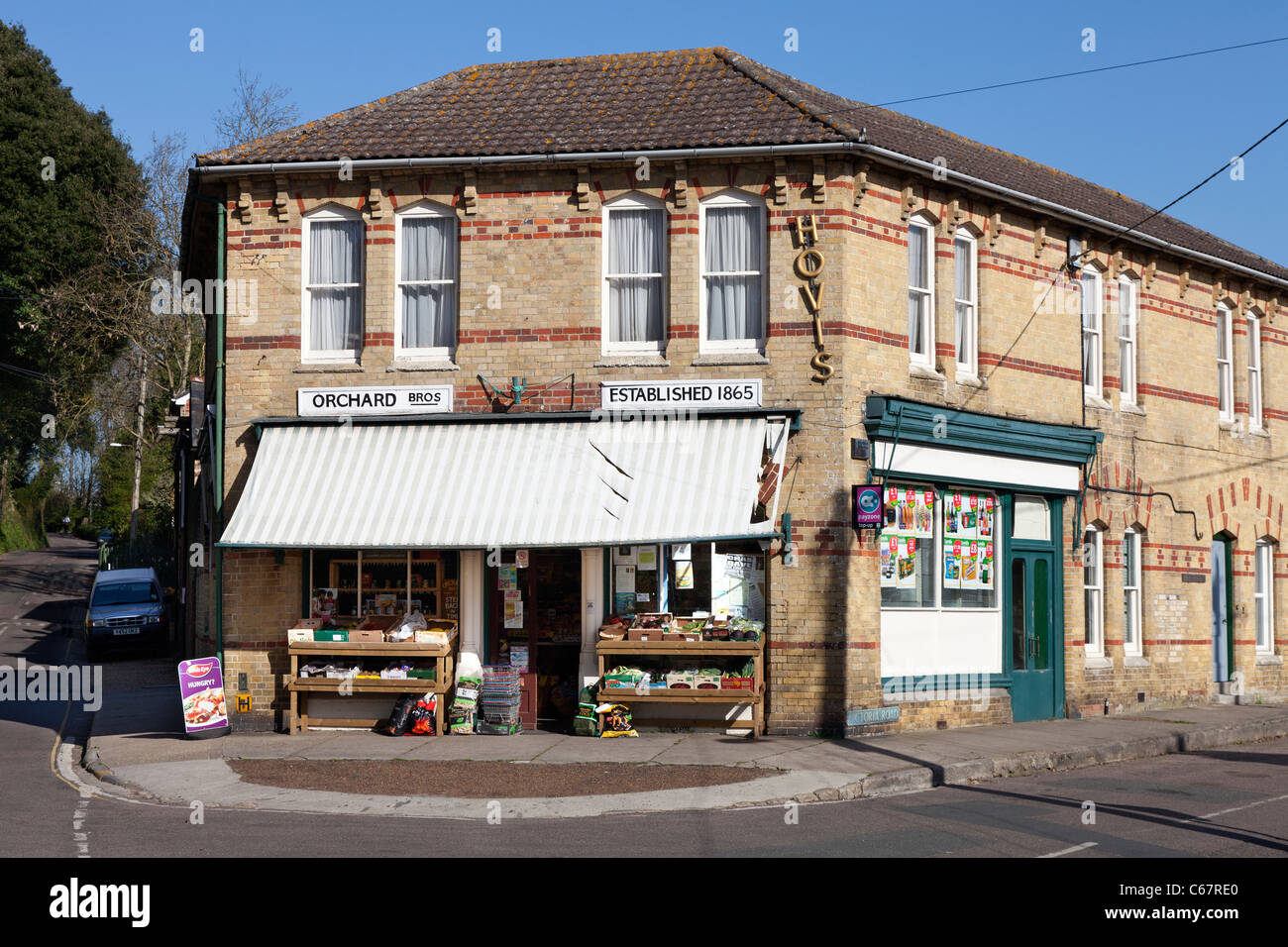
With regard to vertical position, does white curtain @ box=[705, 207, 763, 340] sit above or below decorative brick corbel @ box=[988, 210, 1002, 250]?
below

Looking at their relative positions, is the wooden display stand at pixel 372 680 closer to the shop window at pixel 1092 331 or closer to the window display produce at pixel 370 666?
the window display produce at pixel 370 666

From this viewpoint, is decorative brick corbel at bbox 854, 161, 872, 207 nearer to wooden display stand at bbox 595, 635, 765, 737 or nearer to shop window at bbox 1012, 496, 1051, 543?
shop window at bbox 1012, 496, 1051, 543

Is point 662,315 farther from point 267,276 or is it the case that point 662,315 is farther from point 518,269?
point 267,276

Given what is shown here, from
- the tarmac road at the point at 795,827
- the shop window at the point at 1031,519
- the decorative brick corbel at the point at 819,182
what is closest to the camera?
the tarmac road at the point at 795,827

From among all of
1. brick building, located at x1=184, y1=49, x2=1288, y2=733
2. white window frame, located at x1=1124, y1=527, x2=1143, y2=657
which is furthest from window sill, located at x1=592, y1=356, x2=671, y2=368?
white window frame, located at x1=1124, y1=527, x2=1143, y2=657

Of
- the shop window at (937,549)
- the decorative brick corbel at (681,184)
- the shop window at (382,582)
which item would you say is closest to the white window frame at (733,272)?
the decorative brick corbel at (681,184)

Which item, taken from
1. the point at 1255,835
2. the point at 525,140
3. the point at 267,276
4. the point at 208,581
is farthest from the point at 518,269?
the point at 1255,835

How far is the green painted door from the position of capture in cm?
1783

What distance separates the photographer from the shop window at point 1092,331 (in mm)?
19312

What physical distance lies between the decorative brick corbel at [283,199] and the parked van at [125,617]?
14.8 m

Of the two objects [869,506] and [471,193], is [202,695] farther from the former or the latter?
[869,506]

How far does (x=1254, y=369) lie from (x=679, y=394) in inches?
494

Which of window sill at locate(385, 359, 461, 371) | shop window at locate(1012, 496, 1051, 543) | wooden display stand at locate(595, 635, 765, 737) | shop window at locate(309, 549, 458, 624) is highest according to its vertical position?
window sill at locate(385, 359, 461, 371)

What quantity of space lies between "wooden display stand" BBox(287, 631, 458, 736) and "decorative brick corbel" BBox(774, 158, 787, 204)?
6826 mm
